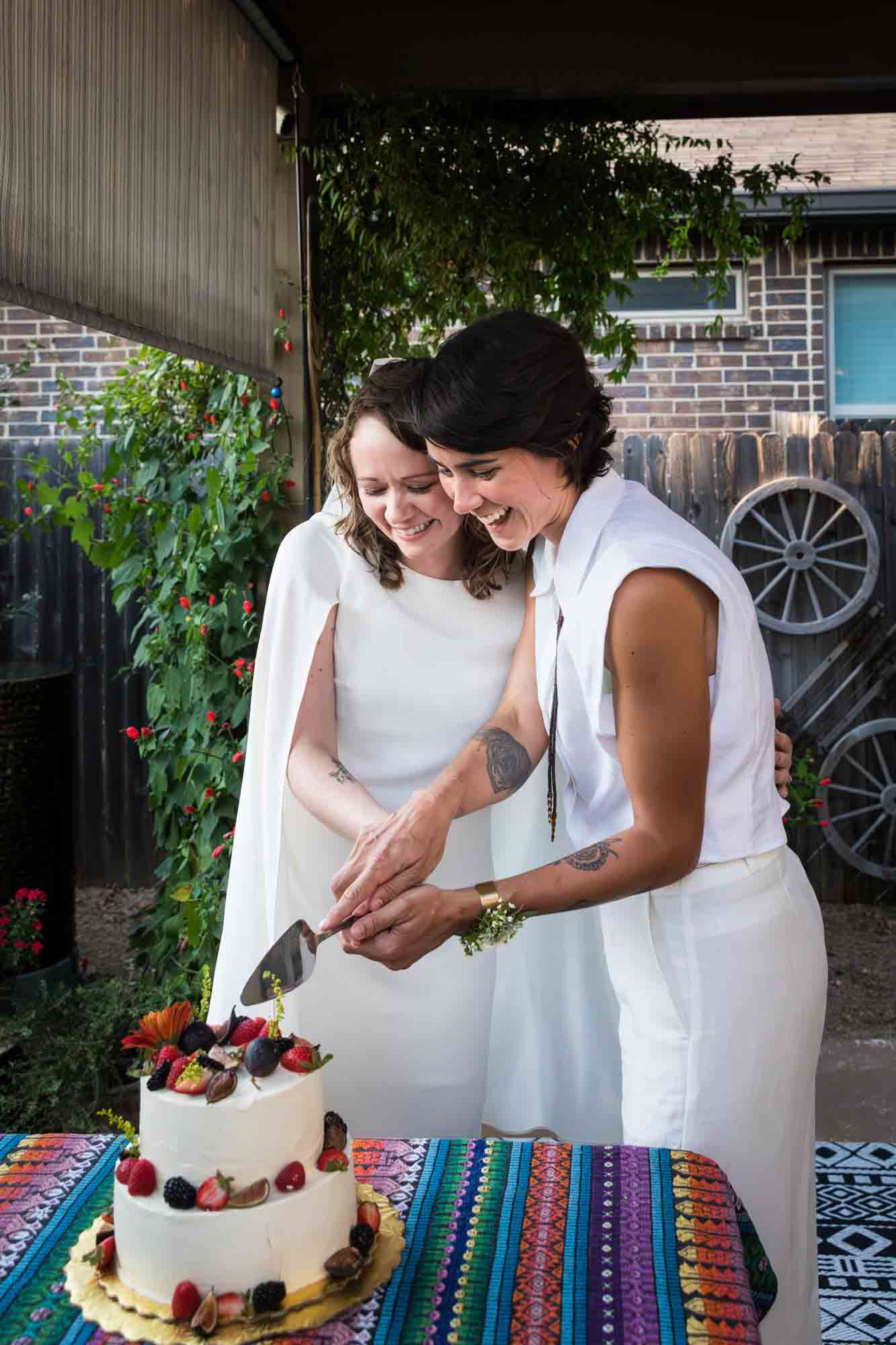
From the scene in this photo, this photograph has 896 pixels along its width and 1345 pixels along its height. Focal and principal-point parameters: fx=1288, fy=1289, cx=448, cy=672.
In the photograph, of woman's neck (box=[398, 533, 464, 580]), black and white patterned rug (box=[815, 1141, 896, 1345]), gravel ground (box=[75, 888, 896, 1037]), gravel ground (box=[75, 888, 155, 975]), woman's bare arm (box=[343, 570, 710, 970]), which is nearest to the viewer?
woman's bare arm (box=[343, 570, 710, 970])

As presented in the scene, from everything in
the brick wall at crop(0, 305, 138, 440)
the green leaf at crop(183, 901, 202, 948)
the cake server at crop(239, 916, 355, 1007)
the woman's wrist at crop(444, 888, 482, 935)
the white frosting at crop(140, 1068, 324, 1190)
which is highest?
the brick wall at crop(0, 305, 138, 440)

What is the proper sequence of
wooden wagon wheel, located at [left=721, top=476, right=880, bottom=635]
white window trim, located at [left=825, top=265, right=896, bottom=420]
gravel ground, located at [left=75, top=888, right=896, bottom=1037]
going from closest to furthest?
gravel ground, located at [left=75, top=888, right=896, bottom=1037] < wooden wagon wheel, located at [left=721, top=476, right=880, bottom=635] < white window trim, located at [left=825, top=265, right=896, bottom=420]

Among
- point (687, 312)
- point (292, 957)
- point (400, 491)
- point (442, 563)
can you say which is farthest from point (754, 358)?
point (292, 957)

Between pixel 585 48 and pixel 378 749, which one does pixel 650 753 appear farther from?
pixel 585 48

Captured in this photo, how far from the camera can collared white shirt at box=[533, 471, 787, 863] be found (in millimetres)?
1674

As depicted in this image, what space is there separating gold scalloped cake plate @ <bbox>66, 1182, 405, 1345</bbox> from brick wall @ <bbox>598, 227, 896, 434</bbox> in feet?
19.2

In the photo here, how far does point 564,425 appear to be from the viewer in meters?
1.76

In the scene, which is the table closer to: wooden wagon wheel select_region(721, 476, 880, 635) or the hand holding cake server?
the hand holding cake server

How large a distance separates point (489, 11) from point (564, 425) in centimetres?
225

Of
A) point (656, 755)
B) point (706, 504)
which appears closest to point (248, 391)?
point (656, 755)

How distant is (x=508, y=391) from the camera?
1.69 m

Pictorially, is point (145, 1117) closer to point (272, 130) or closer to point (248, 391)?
point (248, 391)

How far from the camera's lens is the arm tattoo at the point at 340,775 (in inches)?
80.4

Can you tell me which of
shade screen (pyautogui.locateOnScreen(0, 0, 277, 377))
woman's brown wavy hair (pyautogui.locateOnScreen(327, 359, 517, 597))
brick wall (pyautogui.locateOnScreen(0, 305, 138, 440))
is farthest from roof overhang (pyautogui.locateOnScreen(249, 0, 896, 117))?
brick wall (pyautogui.locateOnScreen(0, 305, 138, 440))
